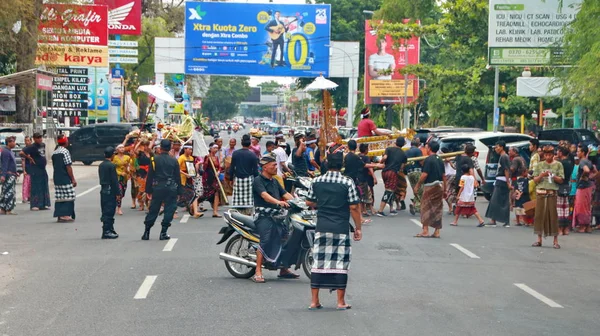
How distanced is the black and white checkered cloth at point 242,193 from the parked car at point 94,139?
25322 millimetres

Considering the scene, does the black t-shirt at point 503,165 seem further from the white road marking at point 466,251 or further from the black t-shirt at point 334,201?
the black t-shirt at point 334,201

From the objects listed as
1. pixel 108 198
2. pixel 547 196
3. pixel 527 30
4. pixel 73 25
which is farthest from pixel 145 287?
pixel 73 25

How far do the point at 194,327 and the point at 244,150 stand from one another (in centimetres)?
781

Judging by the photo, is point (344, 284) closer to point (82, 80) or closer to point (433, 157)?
point (433, 157)

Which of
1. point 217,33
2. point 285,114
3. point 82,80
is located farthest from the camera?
point 285,114

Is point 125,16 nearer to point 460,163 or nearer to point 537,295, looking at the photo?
point 460,163

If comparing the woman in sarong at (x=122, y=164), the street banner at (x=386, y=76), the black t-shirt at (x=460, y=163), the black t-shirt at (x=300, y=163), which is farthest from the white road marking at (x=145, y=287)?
the street banner at (x=386, y=76)

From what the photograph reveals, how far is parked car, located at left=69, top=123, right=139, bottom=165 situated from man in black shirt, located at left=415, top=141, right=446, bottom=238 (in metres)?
25.9

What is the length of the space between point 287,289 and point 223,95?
507ft

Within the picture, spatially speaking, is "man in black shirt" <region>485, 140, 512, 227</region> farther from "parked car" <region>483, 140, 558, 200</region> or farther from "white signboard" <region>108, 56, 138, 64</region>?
"white signboard" <region>108, 56, 138, 64</region>

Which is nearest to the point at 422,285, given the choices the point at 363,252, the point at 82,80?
the point at 363,252

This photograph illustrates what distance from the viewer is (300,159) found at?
67.9ft

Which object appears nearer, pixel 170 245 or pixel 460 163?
pixel 170 245

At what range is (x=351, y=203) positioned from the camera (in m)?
9.71
